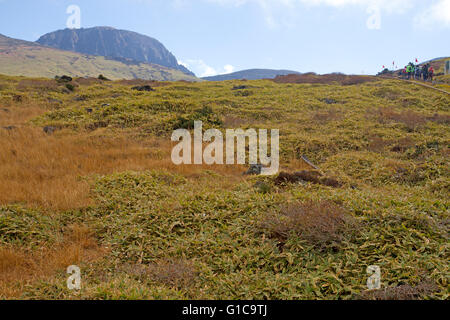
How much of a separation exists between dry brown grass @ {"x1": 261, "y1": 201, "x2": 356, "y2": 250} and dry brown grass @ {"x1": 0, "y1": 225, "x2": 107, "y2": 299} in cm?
331

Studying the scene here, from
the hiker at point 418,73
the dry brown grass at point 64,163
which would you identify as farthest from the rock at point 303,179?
the hiker at point 418,73

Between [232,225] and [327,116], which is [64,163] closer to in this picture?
[232,225]

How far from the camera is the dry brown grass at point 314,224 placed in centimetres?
503

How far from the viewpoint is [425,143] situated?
1264 centimetres

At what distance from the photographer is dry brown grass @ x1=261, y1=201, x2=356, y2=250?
5.03 meters

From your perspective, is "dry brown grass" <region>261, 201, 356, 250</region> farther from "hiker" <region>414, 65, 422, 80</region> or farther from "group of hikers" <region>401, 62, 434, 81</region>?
"hiker" <region>414, 65, 422, 80</region>

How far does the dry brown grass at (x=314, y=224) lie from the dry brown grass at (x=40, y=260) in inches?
131

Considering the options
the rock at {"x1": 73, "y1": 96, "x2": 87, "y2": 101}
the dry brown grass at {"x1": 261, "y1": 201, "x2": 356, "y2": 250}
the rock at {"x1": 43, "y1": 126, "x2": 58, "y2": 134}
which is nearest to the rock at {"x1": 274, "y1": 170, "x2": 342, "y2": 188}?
the dry brown grass at {"x1": 261, "y1": 201, "x2": 356, "y2": 250}

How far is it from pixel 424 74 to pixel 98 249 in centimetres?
4307

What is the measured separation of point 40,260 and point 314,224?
493 cm

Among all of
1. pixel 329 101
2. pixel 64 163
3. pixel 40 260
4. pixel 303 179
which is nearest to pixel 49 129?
pixel 64 163

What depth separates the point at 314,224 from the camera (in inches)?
Answer: 209

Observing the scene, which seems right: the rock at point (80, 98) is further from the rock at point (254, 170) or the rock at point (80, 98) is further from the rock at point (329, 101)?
the rock at point (329, 101)
